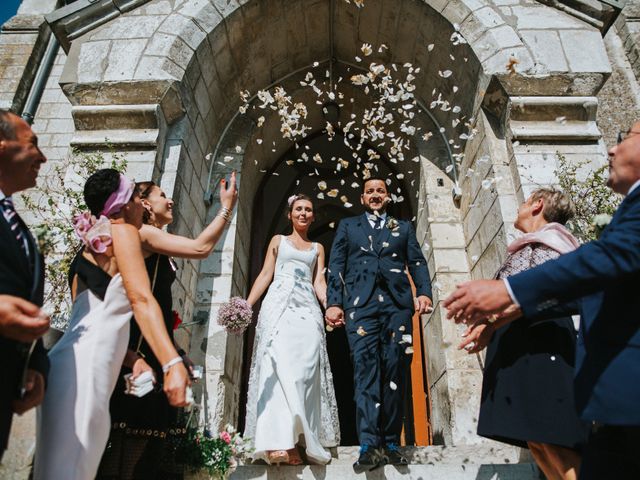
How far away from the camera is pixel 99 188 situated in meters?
2.38

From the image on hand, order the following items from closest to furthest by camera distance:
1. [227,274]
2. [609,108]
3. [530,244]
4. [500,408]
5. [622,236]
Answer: [622,236] < [500,408] < [530,244] < [227,274] < [609,108]

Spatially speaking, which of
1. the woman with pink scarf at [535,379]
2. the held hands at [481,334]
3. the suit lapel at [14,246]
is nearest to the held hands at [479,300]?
the woman with pink scarf at [535,379]

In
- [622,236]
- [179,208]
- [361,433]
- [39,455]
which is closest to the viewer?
[622,236]

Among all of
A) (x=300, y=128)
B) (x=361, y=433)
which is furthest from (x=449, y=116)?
(x=361, y=433)

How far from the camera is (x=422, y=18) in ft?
17.4

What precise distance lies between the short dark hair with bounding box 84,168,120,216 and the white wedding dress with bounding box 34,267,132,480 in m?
0.51

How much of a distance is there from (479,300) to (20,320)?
1.47 meters

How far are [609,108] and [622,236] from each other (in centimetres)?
554

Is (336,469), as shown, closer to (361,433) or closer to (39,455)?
(361,433)

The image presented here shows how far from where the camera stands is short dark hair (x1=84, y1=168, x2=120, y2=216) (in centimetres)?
238

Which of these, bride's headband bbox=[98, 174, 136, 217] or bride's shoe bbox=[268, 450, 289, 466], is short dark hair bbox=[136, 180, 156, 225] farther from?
bride's shoe bbox=[268, 450, 289, 466]

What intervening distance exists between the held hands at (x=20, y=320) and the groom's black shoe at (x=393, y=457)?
2.24 meters

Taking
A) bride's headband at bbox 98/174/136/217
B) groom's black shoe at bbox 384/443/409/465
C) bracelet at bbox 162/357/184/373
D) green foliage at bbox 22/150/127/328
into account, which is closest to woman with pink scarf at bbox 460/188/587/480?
groom's black shoe at bbox 384/443/409/465

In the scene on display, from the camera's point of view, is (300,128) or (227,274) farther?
(300,128)
